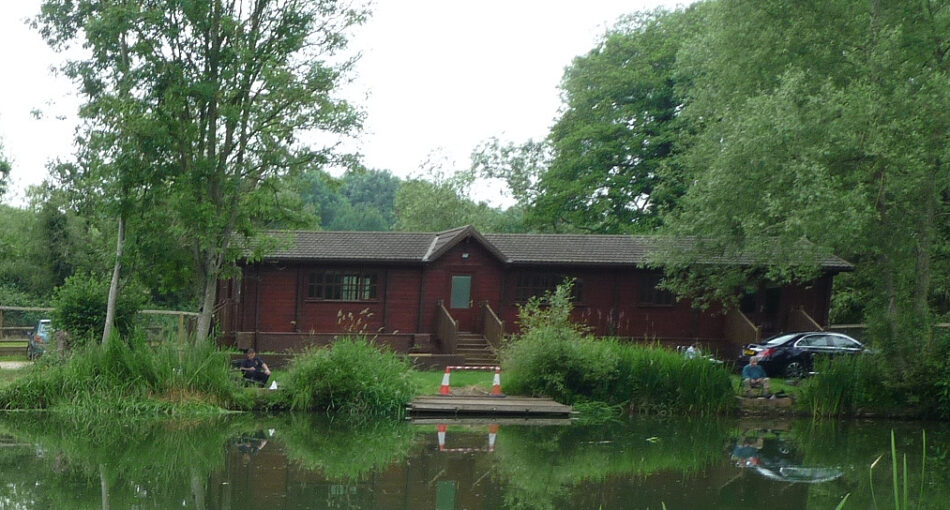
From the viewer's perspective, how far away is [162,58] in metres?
22.3

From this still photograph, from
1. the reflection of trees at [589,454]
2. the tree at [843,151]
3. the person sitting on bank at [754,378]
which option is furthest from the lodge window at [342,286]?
the person sitting on bank at [754,378]

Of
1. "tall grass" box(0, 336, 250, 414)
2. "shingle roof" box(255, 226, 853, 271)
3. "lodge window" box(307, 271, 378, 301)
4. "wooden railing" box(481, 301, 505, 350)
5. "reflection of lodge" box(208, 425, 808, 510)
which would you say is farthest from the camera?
"lodge window" box(307, 271, 378, 301)

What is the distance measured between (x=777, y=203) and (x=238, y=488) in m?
14.1

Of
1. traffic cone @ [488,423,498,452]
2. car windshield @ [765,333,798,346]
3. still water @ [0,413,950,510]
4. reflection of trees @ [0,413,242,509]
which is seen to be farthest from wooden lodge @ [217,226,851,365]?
reflection of trees @ [0,413,242,509]

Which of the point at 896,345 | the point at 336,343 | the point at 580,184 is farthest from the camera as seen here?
the point at 580,184

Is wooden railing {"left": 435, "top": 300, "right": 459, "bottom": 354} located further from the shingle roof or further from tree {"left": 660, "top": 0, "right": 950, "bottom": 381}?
tree {"left": 660, "top": 0, "right": 950, "bottom": 381}

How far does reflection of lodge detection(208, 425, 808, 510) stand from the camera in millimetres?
13133

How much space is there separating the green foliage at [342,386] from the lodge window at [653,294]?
1217 cm

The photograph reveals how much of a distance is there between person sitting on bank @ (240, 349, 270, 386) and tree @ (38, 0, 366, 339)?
4.04 ft

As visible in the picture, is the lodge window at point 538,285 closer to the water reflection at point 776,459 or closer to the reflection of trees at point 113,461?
the water reflection at point 776,459

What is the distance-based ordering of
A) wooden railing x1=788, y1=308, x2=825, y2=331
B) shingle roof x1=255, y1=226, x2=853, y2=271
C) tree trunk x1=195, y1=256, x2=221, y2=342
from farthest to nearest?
wooden railing x1=788, y1=308, x2=825, y2=331 → shingle roof x1=255, y1=226, x2=853, y2=271 → tree trunk x1=195, y1=256, x2=221, y2=342

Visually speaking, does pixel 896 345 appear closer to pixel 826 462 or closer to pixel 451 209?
pixel 826 462

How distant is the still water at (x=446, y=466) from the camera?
13.4m

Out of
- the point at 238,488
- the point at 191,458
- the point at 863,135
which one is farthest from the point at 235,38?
the point at 863,135
